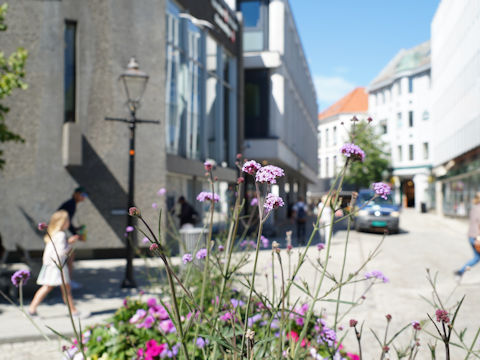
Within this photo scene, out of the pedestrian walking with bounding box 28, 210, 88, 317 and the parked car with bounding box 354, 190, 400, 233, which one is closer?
the pedestrian walking with bounding box 28, 210, 88, 317

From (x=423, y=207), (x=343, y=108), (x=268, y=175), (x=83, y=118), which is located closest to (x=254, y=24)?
(x=83, y=118)

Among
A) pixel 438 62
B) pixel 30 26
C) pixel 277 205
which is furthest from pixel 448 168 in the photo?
pixel 277 205

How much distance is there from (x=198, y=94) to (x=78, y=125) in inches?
251

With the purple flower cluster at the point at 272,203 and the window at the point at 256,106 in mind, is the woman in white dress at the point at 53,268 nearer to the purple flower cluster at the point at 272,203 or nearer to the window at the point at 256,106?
the purple flower cluster at the point at 272,203

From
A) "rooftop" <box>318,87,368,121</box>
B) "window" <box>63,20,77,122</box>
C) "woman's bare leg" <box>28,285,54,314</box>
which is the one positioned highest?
"window" <box>63,20,77,122</box>

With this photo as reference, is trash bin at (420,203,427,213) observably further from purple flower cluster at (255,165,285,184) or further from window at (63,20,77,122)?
purple flower cluster at (255,165,285,184)

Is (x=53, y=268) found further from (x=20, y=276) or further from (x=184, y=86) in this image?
(x=184, y=86)

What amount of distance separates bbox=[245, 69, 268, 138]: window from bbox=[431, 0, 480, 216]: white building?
10.3 m

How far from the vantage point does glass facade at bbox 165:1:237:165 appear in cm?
1576

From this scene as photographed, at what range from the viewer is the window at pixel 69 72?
13.4m

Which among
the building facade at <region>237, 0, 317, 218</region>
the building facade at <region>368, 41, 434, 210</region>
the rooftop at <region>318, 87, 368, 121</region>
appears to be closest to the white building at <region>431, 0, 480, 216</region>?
the building facade at <region>237, 0, 317, 218</region>

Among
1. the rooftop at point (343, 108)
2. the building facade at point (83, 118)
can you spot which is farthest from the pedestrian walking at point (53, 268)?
the building facade at point (83, 118)

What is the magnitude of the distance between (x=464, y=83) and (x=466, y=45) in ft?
6.99

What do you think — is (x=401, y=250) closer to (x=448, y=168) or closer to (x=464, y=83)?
(x=464, y=83)
